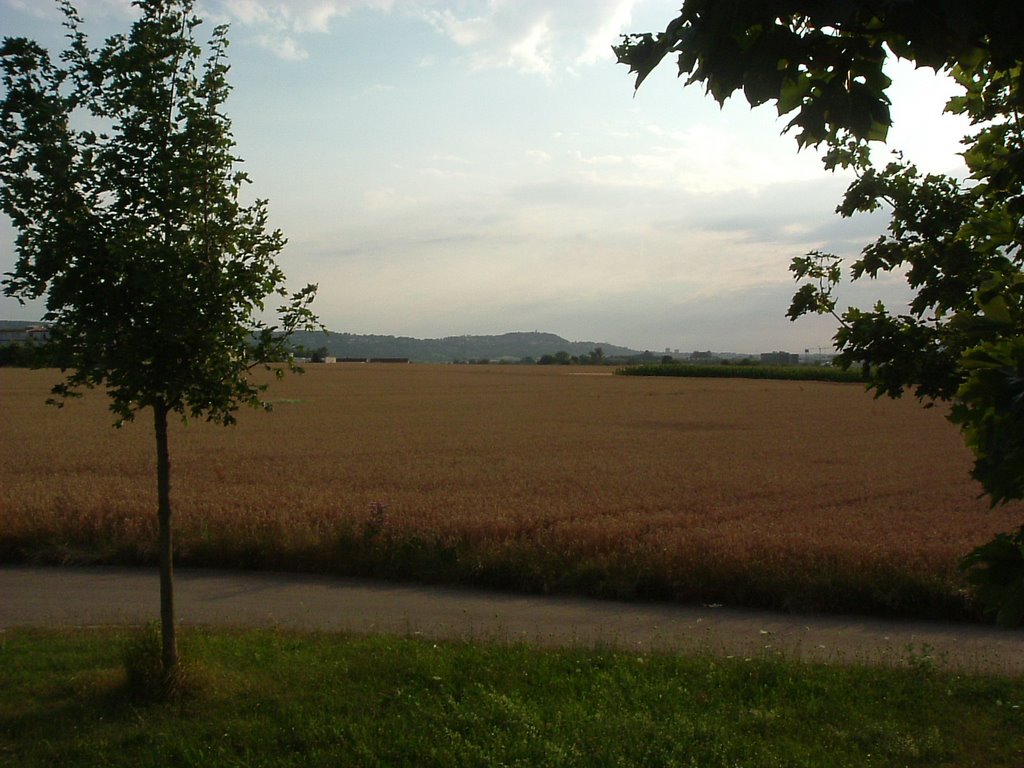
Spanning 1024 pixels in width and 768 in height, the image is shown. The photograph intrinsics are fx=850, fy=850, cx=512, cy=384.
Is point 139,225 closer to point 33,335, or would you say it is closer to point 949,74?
point 33,335

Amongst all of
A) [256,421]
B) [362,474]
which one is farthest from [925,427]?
[256,421]

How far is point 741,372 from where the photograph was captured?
300 feet

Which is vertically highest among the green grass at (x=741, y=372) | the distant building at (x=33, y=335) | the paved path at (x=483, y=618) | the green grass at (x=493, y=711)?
the distant building at (x=33, y=335)

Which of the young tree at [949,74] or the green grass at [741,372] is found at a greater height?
the young tree at [949,74]

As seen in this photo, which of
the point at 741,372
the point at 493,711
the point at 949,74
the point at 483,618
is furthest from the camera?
the point at 741,372

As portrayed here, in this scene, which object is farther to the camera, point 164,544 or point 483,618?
point 483,618

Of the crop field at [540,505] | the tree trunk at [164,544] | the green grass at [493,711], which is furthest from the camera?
the crop field at [540,505]

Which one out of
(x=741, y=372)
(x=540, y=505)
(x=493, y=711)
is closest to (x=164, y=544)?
(x=493, y=711)

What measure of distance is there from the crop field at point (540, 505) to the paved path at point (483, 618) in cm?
50

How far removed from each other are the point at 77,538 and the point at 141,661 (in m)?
7.40

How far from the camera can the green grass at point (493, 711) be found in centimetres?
506

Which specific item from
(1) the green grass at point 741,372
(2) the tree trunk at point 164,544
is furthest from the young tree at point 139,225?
(1) the green grass at point 741,372

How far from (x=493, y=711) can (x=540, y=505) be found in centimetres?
970

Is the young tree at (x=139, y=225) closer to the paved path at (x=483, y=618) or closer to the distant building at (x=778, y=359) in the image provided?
the paved path at (x=483, y=618)
